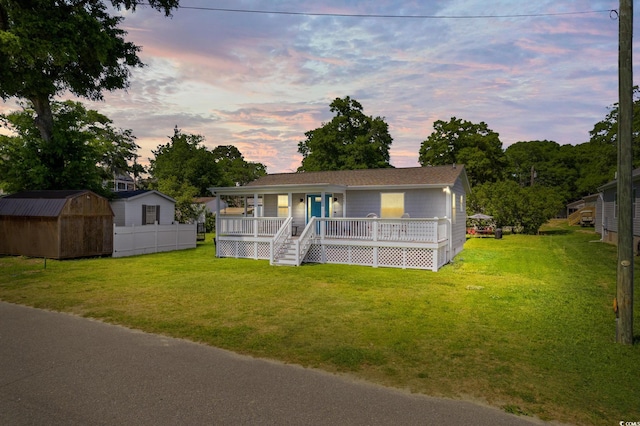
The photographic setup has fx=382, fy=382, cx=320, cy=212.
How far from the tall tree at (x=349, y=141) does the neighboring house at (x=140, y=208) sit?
73.7ft

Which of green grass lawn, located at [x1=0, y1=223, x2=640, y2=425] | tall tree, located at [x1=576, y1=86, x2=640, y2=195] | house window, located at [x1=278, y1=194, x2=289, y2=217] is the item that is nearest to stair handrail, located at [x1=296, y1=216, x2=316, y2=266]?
green grass lawn, located at [x1=0, y1=223, x2=640, y2=425]

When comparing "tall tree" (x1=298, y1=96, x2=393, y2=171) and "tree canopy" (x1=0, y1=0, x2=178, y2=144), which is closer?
"tree canopy" (x1=0, y1=0, x2=178, y2=144)

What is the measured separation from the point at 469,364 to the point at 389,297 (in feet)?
14.0

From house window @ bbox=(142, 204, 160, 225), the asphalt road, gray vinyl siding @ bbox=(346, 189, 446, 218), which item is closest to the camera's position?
the asphalt road

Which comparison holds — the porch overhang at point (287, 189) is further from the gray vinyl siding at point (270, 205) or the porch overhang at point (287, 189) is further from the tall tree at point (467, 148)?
the tall tree at point (467, 148)

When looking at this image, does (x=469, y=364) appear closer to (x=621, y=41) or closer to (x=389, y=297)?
(x=389, y=297)

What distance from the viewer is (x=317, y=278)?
12172 millimetres

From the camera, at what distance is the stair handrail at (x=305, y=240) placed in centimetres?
1507

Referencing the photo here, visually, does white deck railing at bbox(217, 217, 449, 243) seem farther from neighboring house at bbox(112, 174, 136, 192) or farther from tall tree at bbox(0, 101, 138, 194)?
neighboring house at bbox(112, 174, 136, 192)

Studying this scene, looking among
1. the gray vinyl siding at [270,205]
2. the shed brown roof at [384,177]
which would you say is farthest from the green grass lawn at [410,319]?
the gray vinyl siding at [270,205]

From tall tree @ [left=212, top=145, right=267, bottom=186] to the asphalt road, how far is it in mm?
64607

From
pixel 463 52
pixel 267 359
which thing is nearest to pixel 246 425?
pixel 267 359

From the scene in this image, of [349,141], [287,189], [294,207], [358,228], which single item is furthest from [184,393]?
[349,141]

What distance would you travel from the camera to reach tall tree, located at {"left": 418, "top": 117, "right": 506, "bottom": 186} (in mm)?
44500
